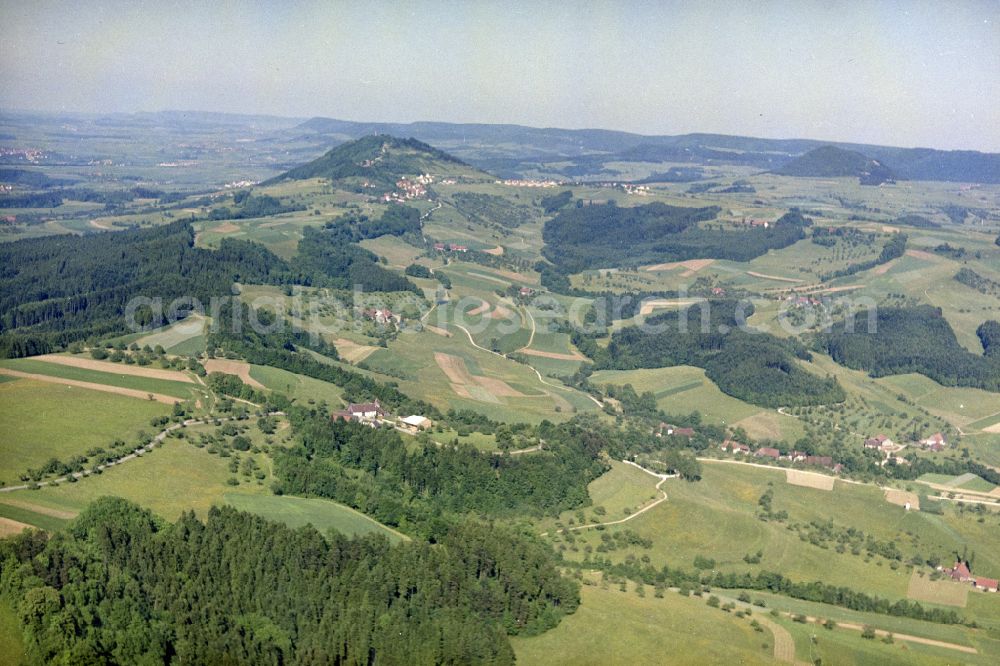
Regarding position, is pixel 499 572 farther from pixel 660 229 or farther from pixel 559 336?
pixel 660 229

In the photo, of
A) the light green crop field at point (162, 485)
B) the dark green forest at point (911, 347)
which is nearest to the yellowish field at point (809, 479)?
the dark green forest at point (911, 347)

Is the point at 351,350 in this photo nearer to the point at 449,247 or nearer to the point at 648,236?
the point at 449,247

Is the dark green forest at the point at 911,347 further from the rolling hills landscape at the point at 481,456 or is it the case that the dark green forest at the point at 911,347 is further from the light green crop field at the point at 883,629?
the light green crop field at the point at 883,629

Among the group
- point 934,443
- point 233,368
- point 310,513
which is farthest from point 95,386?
point 934,443

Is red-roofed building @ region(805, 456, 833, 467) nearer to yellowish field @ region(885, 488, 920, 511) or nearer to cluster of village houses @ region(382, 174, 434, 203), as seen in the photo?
yellowish field @ region(885, 488, 920, 511)

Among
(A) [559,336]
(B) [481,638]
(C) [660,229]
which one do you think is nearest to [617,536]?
(B) [481,638]

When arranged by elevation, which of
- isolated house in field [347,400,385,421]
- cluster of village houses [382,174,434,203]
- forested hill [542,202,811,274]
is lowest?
isolated house in field [347,400,385,421]

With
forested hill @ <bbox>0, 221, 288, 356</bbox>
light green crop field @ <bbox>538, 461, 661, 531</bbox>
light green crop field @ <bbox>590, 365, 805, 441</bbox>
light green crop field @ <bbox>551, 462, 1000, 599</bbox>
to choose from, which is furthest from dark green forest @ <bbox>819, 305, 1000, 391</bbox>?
forested hill @ <bbox>0, 221, 288, 356</bbox>
